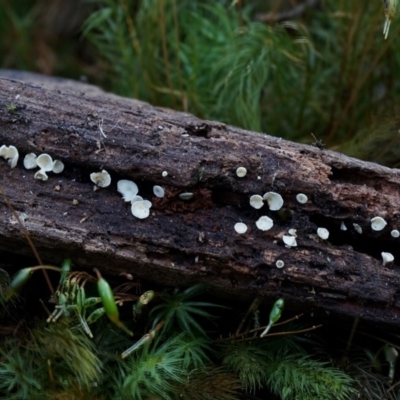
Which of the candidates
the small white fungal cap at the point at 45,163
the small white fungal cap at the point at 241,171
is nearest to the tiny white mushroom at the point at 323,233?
the small white fungal cap at the point at 241,171

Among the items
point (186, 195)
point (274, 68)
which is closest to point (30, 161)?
point (186, 195)

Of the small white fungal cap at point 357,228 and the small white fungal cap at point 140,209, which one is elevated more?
the small white fungal cap at point 140,209

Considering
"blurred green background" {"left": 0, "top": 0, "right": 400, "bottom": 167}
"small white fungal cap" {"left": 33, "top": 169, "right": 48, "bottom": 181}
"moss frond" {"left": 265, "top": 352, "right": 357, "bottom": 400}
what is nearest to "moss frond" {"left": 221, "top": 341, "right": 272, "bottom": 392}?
"moss frond" {"left": 265, "top": 352, "right": 357, "bottom": 400}

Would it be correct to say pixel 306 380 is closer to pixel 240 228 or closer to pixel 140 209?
pixel 240 228

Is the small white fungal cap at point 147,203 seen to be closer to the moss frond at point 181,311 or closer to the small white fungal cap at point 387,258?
the moss frond at point 181,311

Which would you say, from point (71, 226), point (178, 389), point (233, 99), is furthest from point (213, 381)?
point (233, 99)

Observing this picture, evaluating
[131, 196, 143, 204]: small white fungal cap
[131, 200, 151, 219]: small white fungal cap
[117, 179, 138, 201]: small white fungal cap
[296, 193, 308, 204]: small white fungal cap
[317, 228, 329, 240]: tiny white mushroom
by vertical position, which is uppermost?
[296, 193, 308, 204]: small white fungal cap

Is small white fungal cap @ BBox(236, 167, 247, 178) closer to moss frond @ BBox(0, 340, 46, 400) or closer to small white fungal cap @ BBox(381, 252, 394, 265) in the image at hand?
small white fungal cap @ BBox(381, 252, 394, 265)
